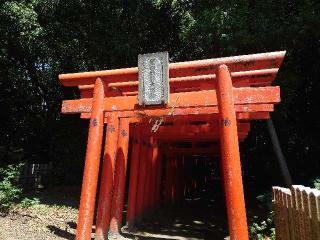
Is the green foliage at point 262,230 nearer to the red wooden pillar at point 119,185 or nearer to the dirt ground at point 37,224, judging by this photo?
the red wooden pillar at point 119,185

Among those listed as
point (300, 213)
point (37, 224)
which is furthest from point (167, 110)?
point (37, 224)

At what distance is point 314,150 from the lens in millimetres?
11453

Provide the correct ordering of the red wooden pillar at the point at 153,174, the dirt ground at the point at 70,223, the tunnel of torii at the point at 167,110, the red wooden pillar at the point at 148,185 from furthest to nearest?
1. the red wooden pillar at the point at 153,174
2. the red wooden pillar at the point at 148,185
3. the dirt ground at the point at 70,223
4. the tunnel of torii at the point at 167,110

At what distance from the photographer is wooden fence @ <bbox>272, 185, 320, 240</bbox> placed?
9.81 ft

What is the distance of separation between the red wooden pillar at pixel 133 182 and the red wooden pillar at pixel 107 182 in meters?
1.86

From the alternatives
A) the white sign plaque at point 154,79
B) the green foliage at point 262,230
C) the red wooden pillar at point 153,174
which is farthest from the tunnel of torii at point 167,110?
the green foliage at point 262,230

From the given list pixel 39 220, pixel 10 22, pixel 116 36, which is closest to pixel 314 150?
pixel 116 36

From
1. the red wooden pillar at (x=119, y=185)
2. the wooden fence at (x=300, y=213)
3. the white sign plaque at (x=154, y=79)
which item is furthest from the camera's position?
the red wooden pillar at (x=119, y=185)

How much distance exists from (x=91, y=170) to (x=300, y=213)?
3346 millimetres

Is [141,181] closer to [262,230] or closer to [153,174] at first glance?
[153,174]

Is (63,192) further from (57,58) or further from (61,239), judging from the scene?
(61,239)

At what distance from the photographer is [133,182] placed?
8.50 m

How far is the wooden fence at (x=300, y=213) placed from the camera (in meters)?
2.99

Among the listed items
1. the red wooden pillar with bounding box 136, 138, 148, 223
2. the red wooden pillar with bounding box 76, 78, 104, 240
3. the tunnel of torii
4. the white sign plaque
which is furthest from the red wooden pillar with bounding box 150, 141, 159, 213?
the white sign plaque
